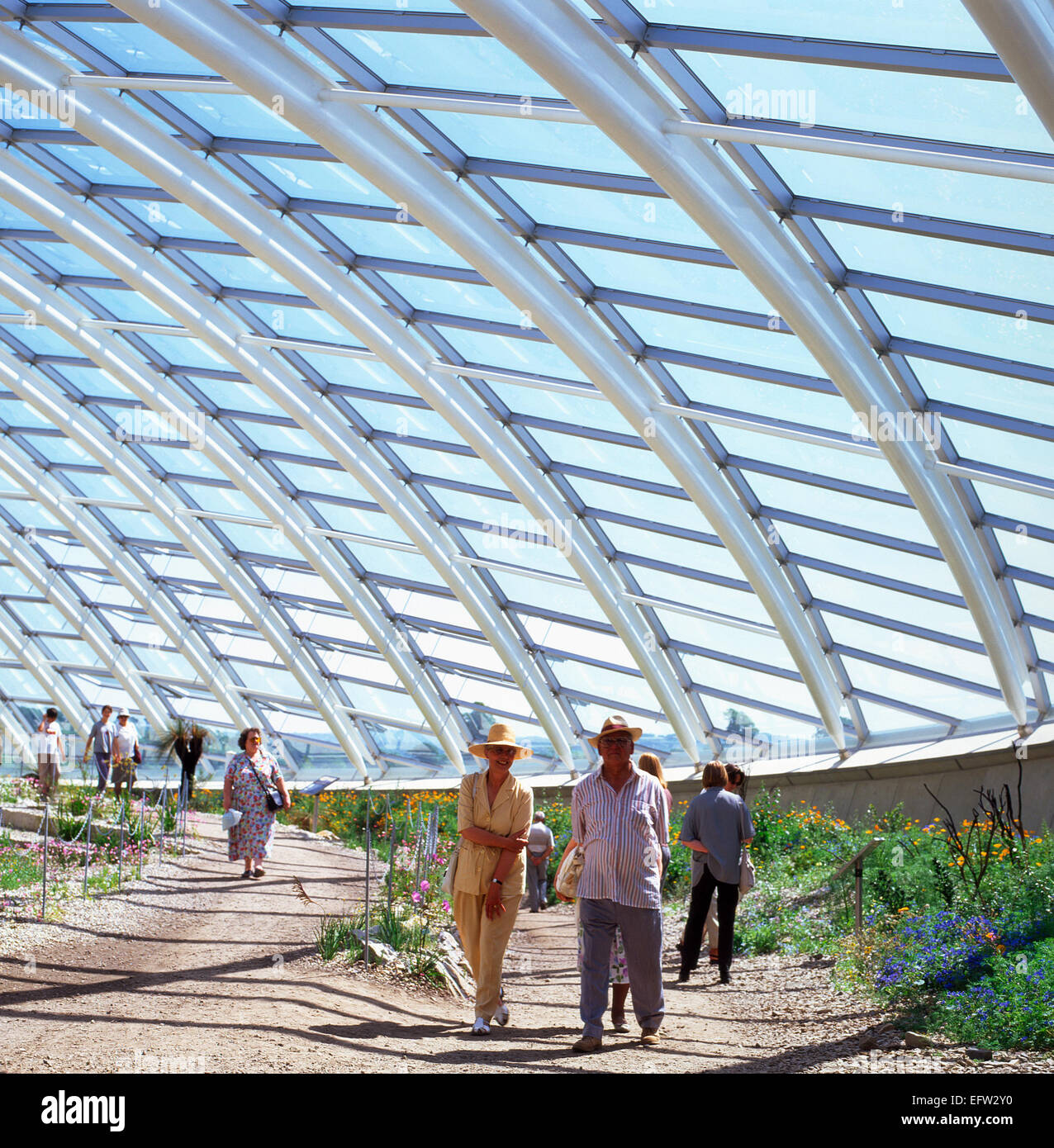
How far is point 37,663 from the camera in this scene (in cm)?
3378

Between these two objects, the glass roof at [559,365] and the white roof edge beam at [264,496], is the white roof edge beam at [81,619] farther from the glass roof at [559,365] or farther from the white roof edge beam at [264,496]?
the white roof edge beam at [264,496]

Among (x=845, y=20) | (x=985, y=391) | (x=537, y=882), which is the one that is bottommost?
(x=537, y=882)

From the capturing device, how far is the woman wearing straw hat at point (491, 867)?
6.40m

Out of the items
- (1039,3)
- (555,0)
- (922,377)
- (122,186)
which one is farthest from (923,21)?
(122,186)

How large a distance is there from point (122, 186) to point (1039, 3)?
1225 centimetres

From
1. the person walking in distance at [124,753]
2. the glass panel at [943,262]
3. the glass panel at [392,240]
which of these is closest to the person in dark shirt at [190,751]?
the person walking in distance at [124,753]

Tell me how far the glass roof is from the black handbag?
6.41 m

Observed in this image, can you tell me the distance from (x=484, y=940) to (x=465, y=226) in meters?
8.79

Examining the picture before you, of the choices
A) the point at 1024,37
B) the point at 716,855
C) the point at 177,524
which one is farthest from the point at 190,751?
the point at 1024,37

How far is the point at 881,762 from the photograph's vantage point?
17.5 meters

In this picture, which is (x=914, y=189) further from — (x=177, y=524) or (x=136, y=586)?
(x=136, y=586)

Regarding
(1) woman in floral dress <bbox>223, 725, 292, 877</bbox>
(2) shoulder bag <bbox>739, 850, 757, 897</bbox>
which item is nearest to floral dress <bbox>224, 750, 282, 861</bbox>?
(1) woman in floral dress <bbox>223, 725, 292, 877</bbox>

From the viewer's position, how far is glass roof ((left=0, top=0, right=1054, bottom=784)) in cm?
1055

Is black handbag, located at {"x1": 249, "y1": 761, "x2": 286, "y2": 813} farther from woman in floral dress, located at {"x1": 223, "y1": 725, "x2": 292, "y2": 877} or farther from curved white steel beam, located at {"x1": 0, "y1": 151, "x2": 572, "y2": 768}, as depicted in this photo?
curved white steel beam, located at {"x1": 0, "y1": 151, "x2": 572, "y2": 768}
